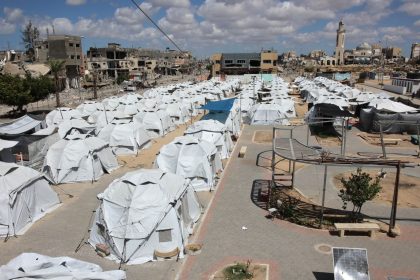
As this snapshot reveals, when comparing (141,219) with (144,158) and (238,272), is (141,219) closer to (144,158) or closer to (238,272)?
(238,272)

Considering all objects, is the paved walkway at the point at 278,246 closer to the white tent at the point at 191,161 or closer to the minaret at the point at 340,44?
the white tent at the point at 191,161

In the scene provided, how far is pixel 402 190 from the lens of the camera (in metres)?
16.8

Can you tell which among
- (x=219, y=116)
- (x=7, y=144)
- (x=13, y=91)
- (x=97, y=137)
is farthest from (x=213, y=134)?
(x=13, y=91)

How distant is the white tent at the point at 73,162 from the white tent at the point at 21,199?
2.86 meters

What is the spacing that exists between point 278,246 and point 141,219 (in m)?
4.53

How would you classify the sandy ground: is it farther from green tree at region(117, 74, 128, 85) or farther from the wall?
green tree at region(117, 74, 128, 85)

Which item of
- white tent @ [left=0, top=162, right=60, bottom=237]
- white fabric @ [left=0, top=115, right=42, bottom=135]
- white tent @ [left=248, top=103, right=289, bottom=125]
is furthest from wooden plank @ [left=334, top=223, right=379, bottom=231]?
white tent @ [left=248, top=103, right=289, bottom=125]

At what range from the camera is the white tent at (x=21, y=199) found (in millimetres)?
13367

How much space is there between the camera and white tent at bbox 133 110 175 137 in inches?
1134

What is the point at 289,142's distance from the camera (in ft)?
53.7

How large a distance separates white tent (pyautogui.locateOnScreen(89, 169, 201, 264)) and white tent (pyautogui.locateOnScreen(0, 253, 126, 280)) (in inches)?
87.8

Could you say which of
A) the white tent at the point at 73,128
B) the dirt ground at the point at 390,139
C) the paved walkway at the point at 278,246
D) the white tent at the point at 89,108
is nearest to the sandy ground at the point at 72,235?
the paved walkway at the point at 278,246

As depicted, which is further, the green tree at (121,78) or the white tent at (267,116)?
the green tree at (121,78)

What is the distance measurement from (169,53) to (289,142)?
517 ft
